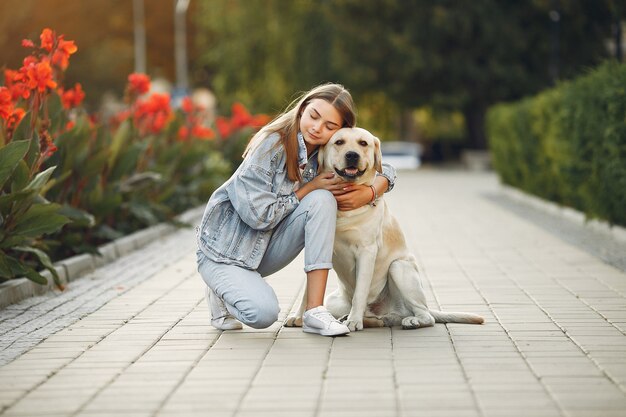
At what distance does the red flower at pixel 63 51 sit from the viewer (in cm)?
844

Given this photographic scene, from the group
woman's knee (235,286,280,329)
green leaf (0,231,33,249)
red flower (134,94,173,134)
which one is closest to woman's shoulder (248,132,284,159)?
woman's knee (235,286,280,329)

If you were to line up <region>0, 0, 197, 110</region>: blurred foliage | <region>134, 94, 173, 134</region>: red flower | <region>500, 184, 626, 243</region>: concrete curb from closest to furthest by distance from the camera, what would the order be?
<region>500, 184, 626, 243</region>: concrete curb, <region>134, 94, 173, 134</region>: red flower, <region>0, 0, 197, 110</region>: blurred foliage

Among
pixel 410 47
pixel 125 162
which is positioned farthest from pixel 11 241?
pixel 410 47

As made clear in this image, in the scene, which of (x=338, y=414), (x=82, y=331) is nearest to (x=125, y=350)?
(x=82, y=331)

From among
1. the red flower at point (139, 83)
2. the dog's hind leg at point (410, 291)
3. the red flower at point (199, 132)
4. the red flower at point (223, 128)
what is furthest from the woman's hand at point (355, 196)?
the red flower at point (223, 128)

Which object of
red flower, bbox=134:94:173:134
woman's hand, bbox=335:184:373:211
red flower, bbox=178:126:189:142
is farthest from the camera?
red flower, bbox=178:126:189:142

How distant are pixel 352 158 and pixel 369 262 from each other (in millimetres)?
659

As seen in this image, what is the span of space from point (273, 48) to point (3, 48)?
12.4 meters

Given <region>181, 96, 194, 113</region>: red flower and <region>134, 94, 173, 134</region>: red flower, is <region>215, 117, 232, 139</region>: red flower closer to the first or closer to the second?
<region>181, 96, 194, 113</region>: red flower

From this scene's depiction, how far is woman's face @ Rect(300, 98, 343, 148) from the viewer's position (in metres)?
6.48

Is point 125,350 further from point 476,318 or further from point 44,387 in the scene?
point 476,318

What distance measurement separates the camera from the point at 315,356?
5855mm

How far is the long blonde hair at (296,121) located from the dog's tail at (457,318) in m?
1.30

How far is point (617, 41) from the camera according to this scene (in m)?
19.3
